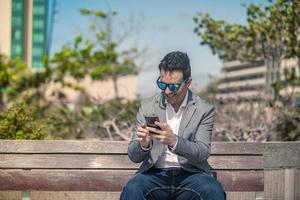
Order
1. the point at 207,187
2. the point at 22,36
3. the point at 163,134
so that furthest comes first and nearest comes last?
1. the point at 22,36
2. the point at 207,187
3. the point at 163,134

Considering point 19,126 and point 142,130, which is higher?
point 142,130

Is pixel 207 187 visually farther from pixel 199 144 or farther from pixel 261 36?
pixel 261 36

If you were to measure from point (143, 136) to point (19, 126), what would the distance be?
333 cm

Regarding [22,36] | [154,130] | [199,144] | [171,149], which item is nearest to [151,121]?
[154,130]

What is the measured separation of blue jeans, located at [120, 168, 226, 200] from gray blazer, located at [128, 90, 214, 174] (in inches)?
2.5

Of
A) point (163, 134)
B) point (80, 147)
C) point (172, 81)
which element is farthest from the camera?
point (80, 147)

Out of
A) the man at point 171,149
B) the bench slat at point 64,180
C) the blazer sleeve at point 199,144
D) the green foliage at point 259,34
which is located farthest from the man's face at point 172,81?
the green foliage at point 259,34

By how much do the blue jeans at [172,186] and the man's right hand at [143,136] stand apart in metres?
0.28

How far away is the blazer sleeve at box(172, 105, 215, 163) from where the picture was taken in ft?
12.3

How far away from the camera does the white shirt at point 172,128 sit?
4049 millimetres

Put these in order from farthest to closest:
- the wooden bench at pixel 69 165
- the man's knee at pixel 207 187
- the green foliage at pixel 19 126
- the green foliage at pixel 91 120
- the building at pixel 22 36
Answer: the building at pixel 22 36 < the green foliage at pixel 91 120 < the green foliage at pixel 19 126 < the wooden bench at pixel 69 165 < the man's knee at pixel 207 187

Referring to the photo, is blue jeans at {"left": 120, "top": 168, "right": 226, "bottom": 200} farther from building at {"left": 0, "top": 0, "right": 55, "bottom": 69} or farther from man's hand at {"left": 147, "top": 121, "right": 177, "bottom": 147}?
building at {"left": 0, "top": 0, "right": 55, "bottom": 69}

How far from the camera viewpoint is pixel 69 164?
493cm

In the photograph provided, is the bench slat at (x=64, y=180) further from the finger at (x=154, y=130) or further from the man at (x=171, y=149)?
the finger at (x=154, y=130)
